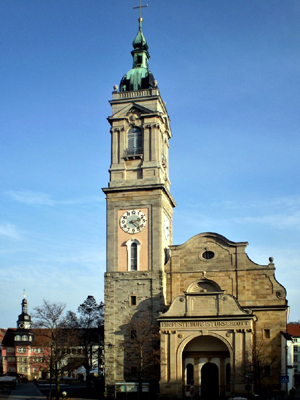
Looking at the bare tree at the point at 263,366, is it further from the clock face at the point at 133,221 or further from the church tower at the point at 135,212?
the clock face at the point at 133,221

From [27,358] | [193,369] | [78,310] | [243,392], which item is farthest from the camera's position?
[27,358]

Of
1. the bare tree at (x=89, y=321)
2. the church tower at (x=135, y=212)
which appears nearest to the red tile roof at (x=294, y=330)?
the bare tree at (x=89, y=321)

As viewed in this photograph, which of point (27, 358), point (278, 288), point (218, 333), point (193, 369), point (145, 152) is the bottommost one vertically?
point (27, 358)

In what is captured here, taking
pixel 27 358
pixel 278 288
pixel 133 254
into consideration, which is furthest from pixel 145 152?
pixel 27 358

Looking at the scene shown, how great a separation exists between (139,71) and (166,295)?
24.3m

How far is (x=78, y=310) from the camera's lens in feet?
258

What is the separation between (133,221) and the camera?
57.0 m

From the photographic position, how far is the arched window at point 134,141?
59.2 meters

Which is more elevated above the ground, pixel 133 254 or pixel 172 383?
pixel 133 254

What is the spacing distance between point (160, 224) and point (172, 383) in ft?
48.5

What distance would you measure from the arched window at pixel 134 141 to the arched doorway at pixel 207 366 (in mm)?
19328

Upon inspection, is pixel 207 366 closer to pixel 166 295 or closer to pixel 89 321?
pixel 166 295

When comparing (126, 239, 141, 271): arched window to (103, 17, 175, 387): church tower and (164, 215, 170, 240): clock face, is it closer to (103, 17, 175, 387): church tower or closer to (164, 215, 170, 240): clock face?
(103, 17, 175, 387): church tower

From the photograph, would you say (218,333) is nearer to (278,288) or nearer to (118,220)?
(278,288)
